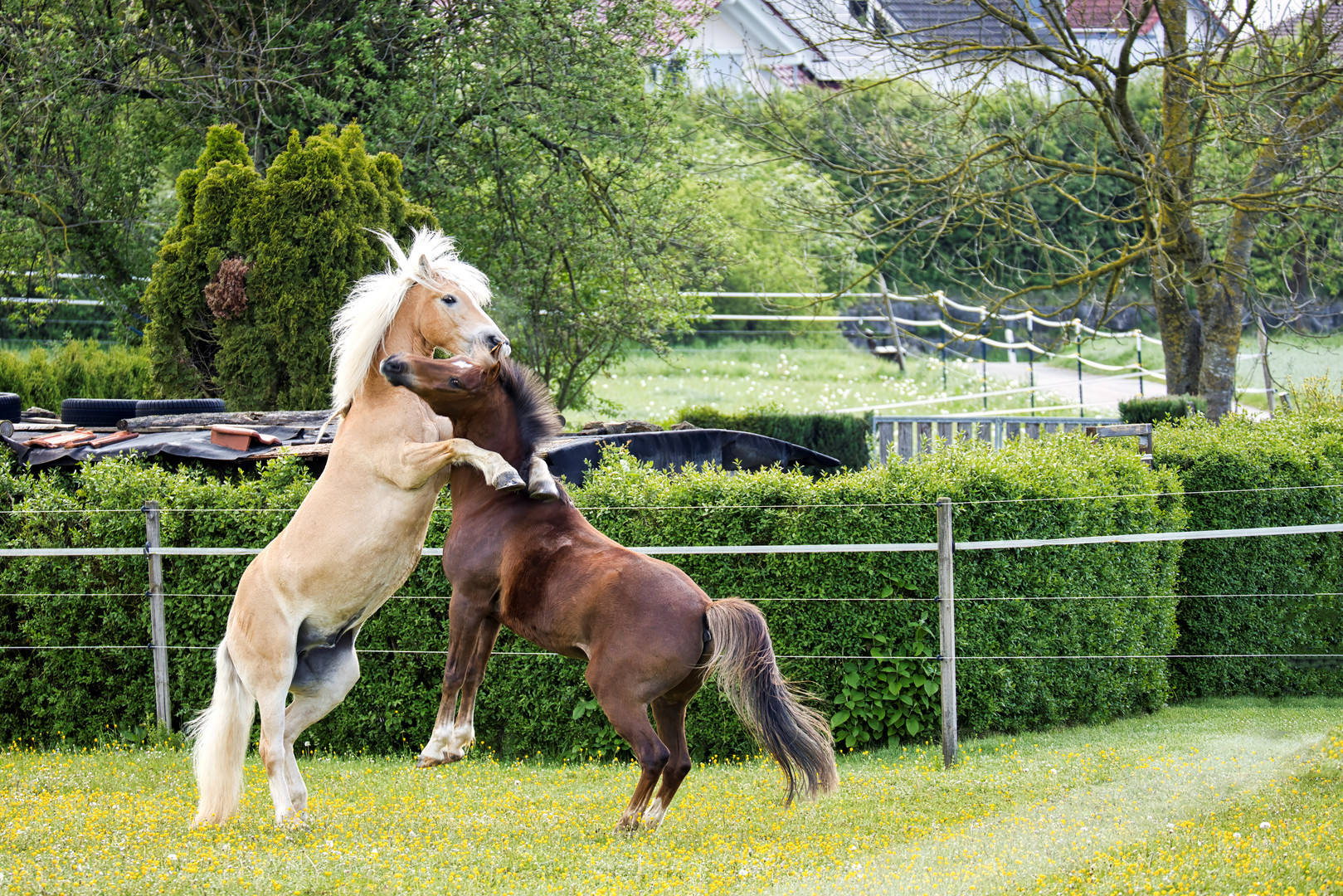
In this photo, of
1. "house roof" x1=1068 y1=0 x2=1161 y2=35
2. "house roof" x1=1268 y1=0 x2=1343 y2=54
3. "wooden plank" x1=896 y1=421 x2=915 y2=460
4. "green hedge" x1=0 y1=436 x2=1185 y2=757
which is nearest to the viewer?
"green hedge" x1=0 y1=436 x2=1185 y2=757

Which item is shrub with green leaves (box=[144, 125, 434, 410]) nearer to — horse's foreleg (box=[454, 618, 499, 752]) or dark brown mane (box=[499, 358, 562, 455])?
dark brown mane (box=[499, 358, 562, 455])

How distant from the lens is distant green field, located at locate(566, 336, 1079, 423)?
23.6 meters

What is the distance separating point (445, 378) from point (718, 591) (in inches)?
148

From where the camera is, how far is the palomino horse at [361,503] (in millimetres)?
4941

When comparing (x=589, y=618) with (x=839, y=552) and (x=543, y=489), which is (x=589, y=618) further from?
(x=839, y=552)

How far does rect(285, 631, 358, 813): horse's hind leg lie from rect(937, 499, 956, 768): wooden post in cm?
377

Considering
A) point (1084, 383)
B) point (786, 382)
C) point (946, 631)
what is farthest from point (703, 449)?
point (1084, 383)

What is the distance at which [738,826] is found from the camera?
5.68 meters

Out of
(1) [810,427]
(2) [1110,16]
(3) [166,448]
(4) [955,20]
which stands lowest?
(1) [810,427]

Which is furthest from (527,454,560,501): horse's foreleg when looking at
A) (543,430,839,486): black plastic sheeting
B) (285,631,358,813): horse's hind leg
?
(543,430,839,486): black plastic sheeting

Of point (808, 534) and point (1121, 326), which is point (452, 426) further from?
point (1121, 326)

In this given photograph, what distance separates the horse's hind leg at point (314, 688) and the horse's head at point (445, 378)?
4.45 ft

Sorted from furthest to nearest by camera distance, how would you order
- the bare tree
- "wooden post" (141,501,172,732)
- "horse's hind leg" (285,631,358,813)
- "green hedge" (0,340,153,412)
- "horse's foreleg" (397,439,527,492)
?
1. "green hedge" (0,340,153,412)
2. the bare tree
3. "wooden post" (141,501,172,732)
4. "horse's hind leg" (285,631,358,813)
5. "horse's foreleg" (397,439,527,492)

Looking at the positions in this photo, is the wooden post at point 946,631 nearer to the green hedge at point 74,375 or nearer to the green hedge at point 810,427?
the green hedge at point 810,427
